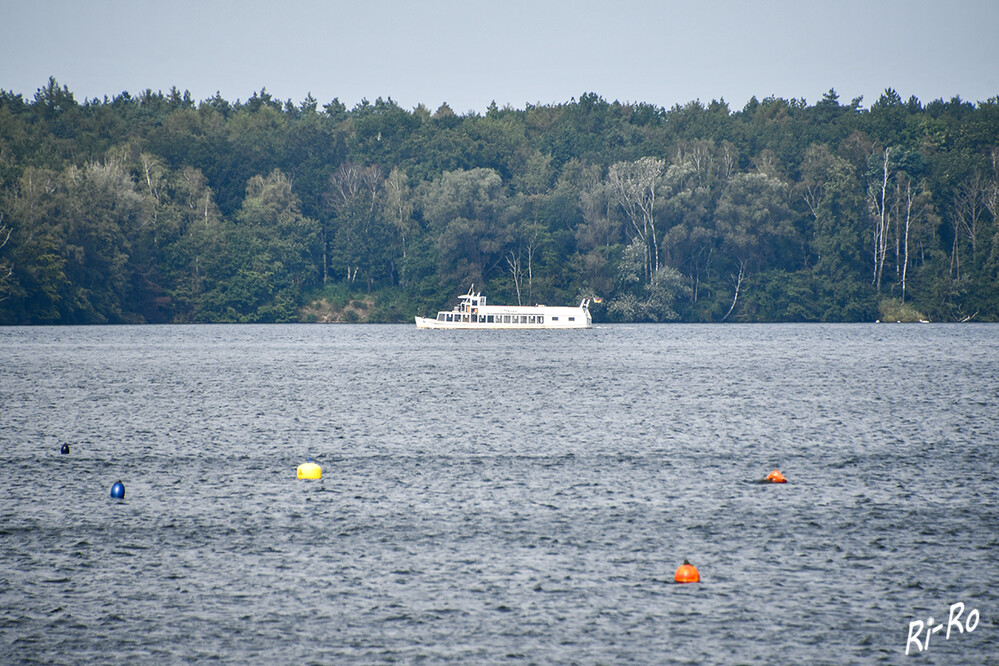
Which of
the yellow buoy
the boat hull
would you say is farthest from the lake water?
the boat hull

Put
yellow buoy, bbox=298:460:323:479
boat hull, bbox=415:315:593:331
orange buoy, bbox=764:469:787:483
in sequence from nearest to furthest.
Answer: orange buoy, bbox=764:469:787:483 < yellow buoy, bbox=298:460:323:479 < boat hull, bbox=415:315:593:331

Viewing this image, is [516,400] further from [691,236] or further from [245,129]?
[245,129]

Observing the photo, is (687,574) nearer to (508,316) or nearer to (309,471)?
(309,471)

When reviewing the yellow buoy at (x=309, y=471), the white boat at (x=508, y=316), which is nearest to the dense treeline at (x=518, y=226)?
the white boat at (x=508, y=316)

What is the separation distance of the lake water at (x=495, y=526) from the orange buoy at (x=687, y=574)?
355 mm

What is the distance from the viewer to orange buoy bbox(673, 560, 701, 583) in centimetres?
2331

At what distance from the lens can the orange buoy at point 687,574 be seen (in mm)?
23312

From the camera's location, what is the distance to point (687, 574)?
76.6ft

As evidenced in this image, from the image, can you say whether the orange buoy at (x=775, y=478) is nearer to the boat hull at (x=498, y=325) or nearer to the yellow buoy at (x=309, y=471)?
the yellow buoy at (x=309, y=471)

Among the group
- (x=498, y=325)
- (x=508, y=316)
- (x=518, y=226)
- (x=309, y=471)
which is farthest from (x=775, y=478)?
(x=518, y=226)

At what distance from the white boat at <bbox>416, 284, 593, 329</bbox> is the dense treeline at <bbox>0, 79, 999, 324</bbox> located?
5875 millimetres

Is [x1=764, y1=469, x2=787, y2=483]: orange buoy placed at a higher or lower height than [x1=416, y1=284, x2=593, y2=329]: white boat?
lower

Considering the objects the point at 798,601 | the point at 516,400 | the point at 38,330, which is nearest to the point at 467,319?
the point at 38,330

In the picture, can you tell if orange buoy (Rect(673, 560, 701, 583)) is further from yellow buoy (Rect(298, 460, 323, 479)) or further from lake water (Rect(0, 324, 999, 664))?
yellow buoy (Rect(298, 460, 323, 479))
